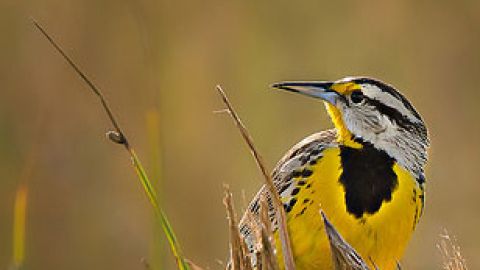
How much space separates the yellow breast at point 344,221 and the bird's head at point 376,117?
7 cm

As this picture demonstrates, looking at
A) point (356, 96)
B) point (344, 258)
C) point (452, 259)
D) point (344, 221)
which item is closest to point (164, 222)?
point (344, 258)

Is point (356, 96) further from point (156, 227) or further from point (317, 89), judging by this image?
point (156, 227)

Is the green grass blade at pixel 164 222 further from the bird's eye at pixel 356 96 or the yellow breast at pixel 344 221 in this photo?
the bird's eye at pixel 356 96

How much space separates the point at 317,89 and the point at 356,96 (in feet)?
0.37

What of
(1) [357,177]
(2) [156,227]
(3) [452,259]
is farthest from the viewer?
(1) [357,177]

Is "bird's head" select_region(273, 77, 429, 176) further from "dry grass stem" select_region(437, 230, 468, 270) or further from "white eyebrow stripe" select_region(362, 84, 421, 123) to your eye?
"dry grass stem" select_region(437, 230, 468, 270)

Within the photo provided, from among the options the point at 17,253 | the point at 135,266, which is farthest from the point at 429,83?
the point at 17,253

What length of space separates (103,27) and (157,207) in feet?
8.80

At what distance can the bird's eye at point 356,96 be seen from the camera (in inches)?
143

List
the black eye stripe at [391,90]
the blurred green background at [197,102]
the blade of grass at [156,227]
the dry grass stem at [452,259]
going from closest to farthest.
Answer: the dry grass stem at [452,259] → the blade of grass at [156,227] → the black eye stripe at [391,90] → the blurred green background at [197,102]

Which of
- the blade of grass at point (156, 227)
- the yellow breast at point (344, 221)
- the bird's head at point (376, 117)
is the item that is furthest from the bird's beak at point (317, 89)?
the blade of grass at point (156, 227)

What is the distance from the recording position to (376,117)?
11.9 feet

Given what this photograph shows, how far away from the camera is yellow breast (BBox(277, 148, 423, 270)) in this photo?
3.43 meters

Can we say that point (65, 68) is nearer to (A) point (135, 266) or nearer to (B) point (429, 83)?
(A) point (135, 266)
